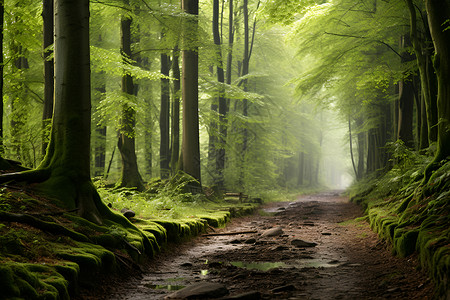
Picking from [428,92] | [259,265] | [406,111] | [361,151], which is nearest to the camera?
[259,265]

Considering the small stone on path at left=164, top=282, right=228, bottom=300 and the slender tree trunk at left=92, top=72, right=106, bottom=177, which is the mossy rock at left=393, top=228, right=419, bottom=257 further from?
the slender tree trunk at left=92, top=72, right=106, bottom=177

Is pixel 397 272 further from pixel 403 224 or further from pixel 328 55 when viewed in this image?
pixel 328 55

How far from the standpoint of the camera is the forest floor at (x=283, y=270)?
4410mm

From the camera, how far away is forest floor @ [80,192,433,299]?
4.41 meters

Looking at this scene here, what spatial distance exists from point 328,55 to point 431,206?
342 inches

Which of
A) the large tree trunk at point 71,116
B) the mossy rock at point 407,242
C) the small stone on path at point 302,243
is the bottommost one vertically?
the small stone on path at point 302,243

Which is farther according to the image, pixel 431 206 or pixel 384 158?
pixel 384 158

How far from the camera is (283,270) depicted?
5574 millimetres

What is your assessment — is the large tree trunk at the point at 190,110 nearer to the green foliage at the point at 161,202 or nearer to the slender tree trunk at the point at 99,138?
the green foliage at the point at 161,202

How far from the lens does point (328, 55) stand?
535 inches

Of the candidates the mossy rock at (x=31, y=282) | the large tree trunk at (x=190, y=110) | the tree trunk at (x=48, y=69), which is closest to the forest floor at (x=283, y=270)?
the mossy rock at (x=31, y=282)

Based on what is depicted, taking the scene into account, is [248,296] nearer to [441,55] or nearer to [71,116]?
[71,116]

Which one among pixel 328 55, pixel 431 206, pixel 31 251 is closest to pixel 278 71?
pixel 328 55

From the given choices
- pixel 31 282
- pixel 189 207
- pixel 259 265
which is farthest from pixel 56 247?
pixel 189 207
